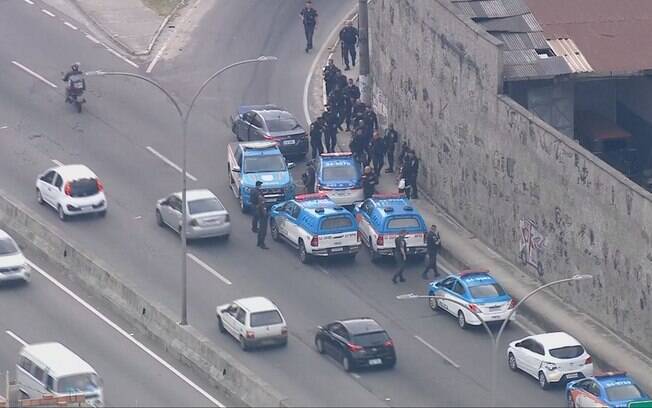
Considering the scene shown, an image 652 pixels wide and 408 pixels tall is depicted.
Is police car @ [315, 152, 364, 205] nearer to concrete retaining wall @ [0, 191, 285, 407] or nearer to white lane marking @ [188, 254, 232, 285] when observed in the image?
white lane marking @ [188, 254, 232, 285]

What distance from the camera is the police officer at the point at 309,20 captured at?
77.7m

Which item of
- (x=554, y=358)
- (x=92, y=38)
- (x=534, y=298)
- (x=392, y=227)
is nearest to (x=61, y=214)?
(x=392, y=227)

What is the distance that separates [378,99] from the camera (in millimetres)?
72875

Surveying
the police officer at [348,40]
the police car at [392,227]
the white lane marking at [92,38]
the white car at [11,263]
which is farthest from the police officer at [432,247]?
the white lane marking at [92,38]

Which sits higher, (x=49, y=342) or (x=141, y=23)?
(x=141, y=23)

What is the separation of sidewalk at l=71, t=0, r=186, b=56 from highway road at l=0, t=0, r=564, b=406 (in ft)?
5.08

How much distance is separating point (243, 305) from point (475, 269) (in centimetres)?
997

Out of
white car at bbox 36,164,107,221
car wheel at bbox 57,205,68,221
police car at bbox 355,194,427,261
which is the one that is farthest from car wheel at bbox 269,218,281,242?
car wheel at bbox 57,205,68,221

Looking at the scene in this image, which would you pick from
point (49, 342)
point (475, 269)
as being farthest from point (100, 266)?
point (475, 269)

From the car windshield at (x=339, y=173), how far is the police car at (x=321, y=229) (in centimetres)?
307

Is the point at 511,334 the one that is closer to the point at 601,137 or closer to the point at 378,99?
the point at 601,137

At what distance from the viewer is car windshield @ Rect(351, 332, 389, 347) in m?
53.9

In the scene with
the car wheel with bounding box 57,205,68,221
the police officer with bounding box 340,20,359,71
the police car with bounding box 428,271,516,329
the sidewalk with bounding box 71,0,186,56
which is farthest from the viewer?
the sidewalk with bounding box 71,0,186,56

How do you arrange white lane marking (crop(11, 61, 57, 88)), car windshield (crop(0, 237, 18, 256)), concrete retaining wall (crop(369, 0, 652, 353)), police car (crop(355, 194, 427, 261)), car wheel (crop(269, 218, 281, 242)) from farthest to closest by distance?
1. white lane marking (crop(11, 61, 57, 88))
2. car wheel (crop(269, 218, 281, 242))
3. police car (crop(355, 194, 427, 261))
4. car windshield (crop(0, 237, 18, 256))
5. concrete retaining wall (crop(369, 0, 652, 353))
